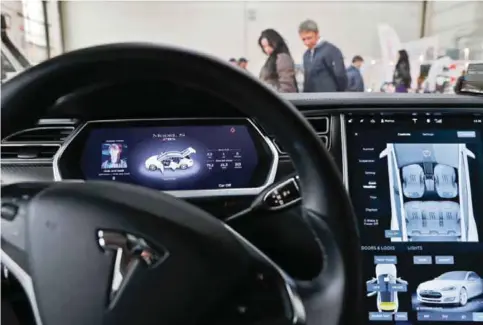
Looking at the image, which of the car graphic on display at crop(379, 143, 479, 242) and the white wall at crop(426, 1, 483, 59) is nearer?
the car graphic on display at crop(379, 143, 479, 242)

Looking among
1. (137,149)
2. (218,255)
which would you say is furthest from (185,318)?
(137,149)

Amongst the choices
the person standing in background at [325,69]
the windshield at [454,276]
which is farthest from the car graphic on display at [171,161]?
the person standing in background at [325,69]

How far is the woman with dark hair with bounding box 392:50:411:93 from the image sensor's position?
584cm

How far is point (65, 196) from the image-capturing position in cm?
48

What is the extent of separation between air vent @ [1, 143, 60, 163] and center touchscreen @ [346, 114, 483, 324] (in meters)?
0.53

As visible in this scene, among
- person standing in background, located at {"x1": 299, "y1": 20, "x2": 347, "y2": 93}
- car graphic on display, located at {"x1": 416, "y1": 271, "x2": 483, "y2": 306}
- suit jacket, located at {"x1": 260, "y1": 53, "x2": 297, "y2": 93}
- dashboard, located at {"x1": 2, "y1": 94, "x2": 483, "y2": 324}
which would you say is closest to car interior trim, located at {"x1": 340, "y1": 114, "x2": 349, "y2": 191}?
dashboard, located at {"x1": 2, "y1": 94, "x2": 483, "y2": 324}

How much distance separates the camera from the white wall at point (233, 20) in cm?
653

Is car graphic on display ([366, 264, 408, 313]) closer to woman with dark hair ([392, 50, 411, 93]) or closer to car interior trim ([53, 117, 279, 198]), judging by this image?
car interior trim ([53, 117, 279, 198])

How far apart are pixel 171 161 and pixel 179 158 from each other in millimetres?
15

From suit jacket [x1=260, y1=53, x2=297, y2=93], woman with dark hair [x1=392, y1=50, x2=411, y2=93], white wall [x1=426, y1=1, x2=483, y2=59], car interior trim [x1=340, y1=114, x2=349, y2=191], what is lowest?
car interior trim [x1=340, y1=114, x2=349, y2=191]

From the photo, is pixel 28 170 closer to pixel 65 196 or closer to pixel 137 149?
pixel 137 149

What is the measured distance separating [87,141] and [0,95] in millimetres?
645

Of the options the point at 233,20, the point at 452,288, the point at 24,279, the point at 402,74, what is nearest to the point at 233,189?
the point at 452,288

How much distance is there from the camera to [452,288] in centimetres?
Result: 113
